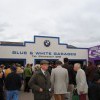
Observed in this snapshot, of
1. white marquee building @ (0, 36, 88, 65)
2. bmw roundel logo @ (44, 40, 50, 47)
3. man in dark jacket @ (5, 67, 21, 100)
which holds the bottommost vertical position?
man in dark jacket @ (5, 67, 21, 100)

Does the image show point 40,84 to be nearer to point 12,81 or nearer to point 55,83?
point 55,83

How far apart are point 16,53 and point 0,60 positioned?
1.80 meters

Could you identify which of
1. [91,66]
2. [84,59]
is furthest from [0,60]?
[91,66]

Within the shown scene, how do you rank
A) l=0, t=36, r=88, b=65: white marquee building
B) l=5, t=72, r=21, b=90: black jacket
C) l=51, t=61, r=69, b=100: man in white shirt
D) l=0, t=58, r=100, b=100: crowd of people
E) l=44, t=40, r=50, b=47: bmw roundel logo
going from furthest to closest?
l=44, t=40, r=50, b=47: bmw roundel logo < l=0, t=36, r=88, b=65: white marquee building < l=5, t=72, r=21, b=90: black jacket < l=51, t=61, r=69, b=100: man in white shirt < l=0, t=58, r=100, b=100: crowd of people

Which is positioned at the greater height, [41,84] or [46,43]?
[46,43]

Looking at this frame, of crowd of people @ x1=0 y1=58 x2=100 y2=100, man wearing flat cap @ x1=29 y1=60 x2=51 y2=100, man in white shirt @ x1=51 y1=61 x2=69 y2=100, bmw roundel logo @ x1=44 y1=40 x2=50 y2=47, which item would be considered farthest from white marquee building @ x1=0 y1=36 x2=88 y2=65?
man wearing flat cap @ x1=29 y1=60 x2=51 y2=100

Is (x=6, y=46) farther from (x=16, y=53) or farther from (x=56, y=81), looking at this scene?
(x=56, y=81)

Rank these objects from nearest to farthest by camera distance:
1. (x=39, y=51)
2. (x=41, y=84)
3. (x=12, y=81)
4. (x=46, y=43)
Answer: (x=41, y=84), (x=12, y=81), (x=39, y=51), (x=46, y=43)

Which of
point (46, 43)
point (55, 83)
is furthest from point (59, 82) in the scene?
point (46, 43)

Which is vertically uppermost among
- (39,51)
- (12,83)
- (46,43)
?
(46,43)

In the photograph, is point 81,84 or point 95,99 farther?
point 81,84

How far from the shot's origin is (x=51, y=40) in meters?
36.2

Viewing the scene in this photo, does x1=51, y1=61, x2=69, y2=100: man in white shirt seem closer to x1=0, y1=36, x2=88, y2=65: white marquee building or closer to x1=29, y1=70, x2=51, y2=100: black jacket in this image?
x1=29, y1=70, x2=51, y2=100: black jacket

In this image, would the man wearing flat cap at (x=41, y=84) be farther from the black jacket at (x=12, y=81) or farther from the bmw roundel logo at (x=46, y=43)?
the bmw roundel logo at (x=46, y=43)
